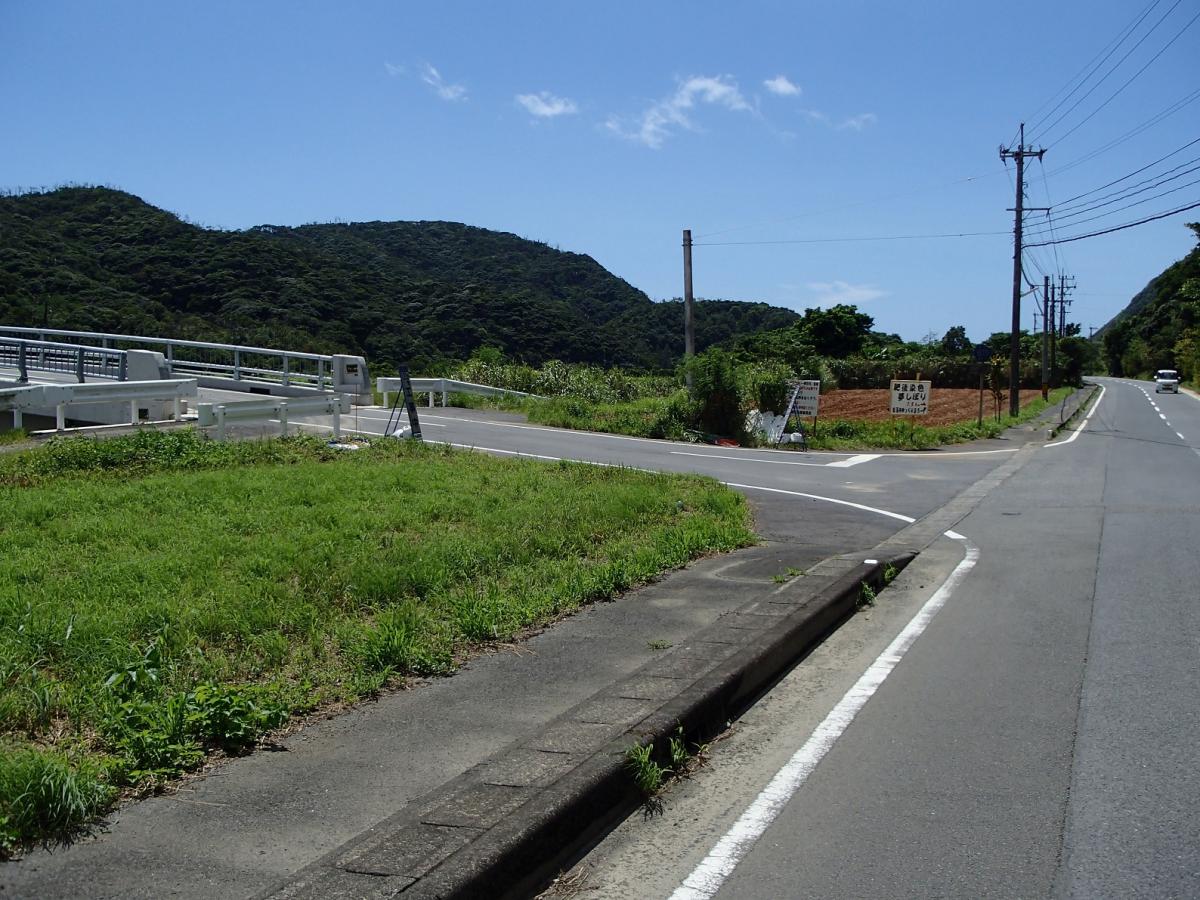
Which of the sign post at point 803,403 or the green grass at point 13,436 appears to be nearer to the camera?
the green grass at point 13,436

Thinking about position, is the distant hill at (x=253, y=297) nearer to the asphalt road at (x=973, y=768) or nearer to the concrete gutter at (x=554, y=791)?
the asphalt road at (x=973, y=768)

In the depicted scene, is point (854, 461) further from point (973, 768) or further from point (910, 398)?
point (973, 768)

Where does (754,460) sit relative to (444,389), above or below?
below

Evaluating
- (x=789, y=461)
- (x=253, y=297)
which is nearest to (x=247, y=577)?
(x=789, y=461)

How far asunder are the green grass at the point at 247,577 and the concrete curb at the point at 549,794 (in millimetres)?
1238

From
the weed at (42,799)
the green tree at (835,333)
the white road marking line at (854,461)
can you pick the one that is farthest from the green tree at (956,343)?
the weed at (42,799)

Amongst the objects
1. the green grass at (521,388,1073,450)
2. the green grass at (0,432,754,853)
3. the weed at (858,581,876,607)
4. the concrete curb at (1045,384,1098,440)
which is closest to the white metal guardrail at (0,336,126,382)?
the green grass at (0,432,754,853)

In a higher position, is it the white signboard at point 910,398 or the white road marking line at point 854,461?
the white signboard at point 910,398

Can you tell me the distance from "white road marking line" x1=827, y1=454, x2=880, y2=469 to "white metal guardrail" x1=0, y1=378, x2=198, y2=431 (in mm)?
11574

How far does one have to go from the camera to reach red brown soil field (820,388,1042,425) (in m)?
42.9

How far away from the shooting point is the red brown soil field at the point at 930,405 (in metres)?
42.9

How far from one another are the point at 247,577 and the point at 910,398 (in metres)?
22.4

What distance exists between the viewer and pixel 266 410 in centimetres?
1544

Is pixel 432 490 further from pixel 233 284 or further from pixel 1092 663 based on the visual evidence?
pixel 233 284
